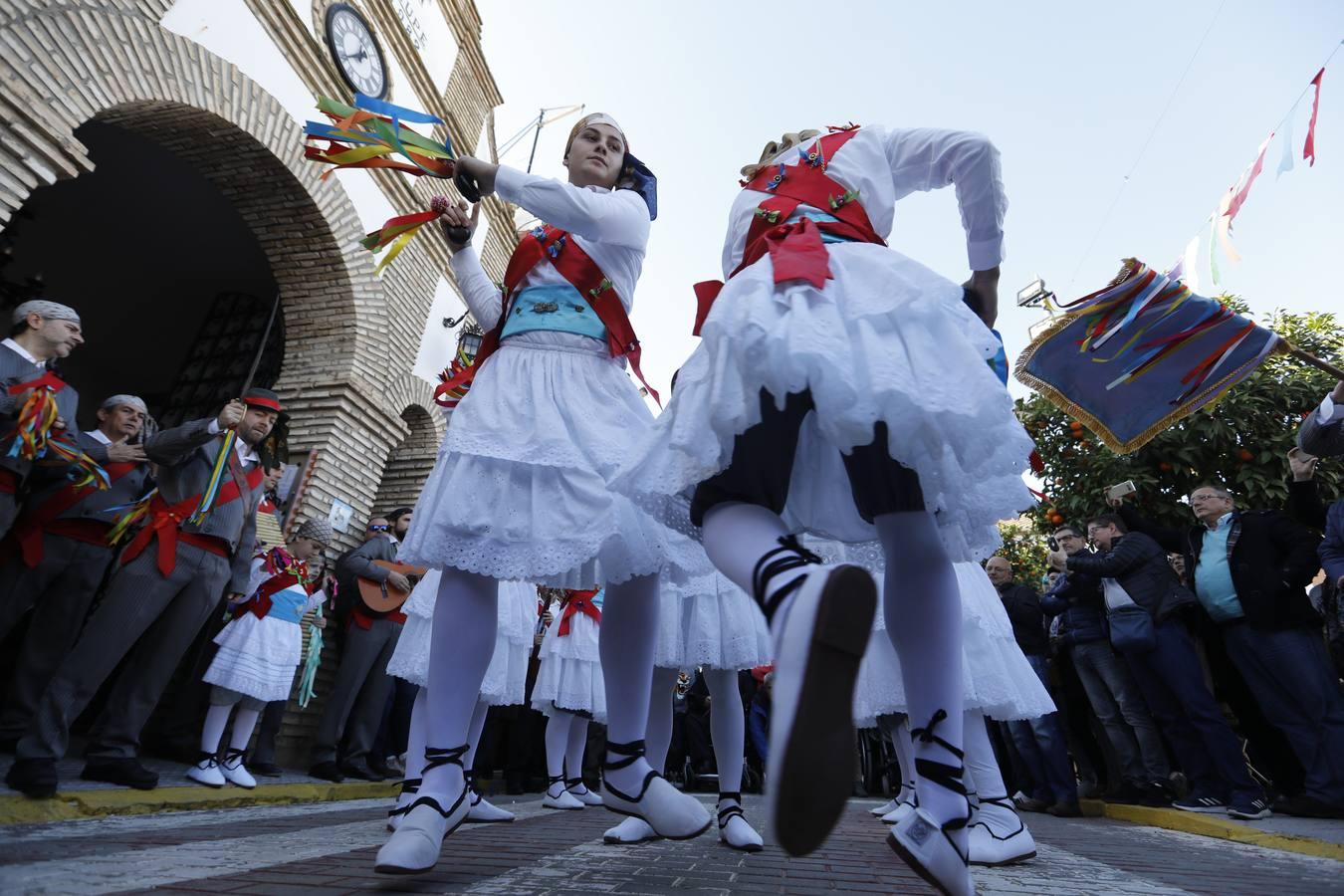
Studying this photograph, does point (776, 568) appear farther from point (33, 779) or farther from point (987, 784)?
point (33, 779)

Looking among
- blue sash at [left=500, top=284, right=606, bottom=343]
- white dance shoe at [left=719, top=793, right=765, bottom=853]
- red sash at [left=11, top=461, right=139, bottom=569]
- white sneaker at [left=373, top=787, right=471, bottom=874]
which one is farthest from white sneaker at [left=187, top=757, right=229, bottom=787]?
blue sash at [left=500, top=284, right=606, bottom=343]

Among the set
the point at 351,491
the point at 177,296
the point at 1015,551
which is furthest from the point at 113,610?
the point at 1015,551

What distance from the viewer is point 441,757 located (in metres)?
1.82

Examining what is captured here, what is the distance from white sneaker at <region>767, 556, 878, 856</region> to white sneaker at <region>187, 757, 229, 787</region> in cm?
396

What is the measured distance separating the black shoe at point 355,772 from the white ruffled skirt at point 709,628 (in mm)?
3644

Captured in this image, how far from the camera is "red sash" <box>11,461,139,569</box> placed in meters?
3.81

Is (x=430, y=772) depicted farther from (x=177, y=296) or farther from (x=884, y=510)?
(x=177, y=296)

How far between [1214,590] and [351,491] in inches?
254

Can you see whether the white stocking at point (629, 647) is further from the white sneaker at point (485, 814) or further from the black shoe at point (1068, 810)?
the black shoe at point (1068, 810)

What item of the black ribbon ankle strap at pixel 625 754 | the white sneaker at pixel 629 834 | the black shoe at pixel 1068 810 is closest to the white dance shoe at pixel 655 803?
the black ribbon ankle strap at pixel 625 754

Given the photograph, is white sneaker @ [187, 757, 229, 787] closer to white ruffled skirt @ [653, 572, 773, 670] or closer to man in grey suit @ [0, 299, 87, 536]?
man in grey suit @ [0, 299, 87, 536]

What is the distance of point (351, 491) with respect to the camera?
6.92m

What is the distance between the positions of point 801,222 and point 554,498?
0.92 m

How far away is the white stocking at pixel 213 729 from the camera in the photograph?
422cm
